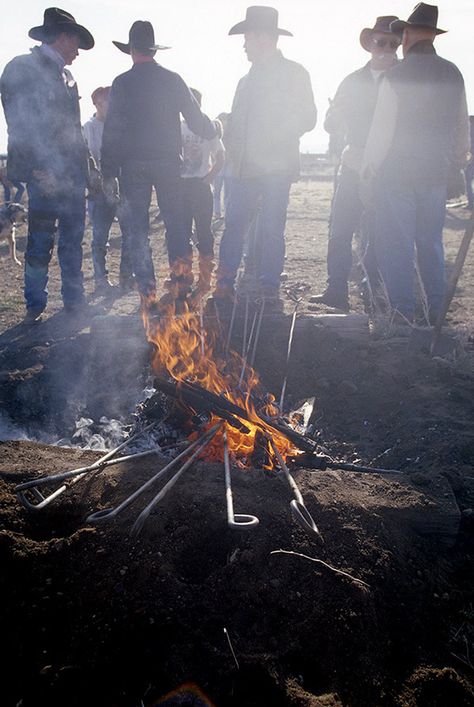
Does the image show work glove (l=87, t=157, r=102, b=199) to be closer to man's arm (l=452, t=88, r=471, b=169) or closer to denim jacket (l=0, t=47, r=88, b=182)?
denim jacket (l=0, t=47, r=88, b=182)

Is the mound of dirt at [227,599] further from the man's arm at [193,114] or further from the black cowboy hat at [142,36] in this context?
the black cowboy hat at [142,36]

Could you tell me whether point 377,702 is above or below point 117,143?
below

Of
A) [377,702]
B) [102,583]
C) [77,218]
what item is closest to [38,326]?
[77,218]

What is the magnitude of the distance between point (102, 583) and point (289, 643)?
0.84 m

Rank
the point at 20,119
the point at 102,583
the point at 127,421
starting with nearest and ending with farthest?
the point at 102,583 < the point at 127,421 < the point at 20,119

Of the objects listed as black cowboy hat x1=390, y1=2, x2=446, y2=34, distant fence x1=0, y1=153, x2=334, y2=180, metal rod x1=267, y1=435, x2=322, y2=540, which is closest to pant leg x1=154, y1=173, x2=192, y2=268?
black cowboy hat x1=390, y1=2, x2=446, y2=34

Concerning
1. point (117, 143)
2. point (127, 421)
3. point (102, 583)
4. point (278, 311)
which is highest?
point (117, 143)

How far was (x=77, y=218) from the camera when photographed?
6031mm

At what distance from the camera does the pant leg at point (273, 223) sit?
19.6 feet

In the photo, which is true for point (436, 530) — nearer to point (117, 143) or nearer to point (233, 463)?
point (233, 463)

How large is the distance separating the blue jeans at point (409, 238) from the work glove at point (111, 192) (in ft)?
10.4

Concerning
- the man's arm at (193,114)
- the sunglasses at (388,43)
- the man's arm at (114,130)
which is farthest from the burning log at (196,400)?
the sunglasses at (388,43)

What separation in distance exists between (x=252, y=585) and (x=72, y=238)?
483 centimetres

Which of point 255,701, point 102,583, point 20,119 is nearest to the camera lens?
point 255,701
